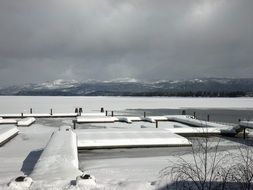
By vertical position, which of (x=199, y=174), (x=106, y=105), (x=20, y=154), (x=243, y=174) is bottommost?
(x=20, y=154)

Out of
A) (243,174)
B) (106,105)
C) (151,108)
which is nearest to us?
(243,174)

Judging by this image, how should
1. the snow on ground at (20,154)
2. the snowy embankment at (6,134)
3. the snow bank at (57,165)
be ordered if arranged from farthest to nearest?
the snowy embankment at (6,134)
the snow on ground at (20,154)
the snow bank at (57,165)

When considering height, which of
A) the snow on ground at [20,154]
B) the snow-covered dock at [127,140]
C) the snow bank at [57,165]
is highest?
the snow bank at [57,165]

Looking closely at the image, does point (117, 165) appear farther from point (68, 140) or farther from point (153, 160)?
point (68, 140)

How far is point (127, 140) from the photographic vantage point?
52.4 feet

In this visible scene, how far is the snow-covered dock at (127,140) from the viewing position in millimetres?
15594

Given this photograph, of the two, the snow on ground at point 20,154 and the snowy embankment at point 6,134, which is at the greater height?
the snowy embankment at point 6,134

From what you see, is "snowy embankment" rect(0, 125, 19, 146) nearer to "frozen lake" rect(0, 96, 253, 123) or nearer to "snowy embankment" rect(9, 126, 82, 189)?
"snowy embankment" rect(9, 126, 82, 189)

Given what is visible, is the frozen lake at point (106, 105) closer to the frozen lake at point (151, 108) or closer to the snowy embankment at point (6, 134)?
the frozen lake at point (151, 108)

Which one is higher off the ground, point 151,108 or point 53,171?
point 53,171

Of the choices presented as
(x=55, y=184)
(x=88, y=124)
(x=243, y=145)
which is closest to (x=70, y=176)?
(x=55, y=184)

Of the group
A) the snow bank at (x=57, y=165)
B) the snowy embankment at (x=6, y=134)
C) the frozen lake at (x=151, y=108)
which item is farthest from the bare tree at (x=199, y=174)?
the frozen lake at (x=151, y=108)

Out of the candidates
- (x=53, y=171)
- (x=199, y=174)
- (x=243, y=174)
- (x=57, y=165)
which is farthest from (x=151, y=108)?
(x=243, y=174)

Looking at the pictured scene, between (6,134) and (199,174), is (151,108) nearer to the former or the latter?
(6,134)
